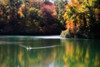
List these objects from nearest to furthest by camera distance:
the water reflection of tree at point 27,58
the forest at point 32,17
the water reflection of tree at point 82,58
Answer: the water reflection of tree at point 27,58, the water reflection of tree at point 82,58, the forest at point 32,17

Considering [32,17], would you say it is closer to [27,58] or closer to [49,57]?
[49,57]

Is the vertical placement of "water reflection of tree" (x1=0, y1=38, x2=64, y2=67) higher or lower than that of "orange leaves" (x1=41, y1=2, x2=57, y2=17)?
lower

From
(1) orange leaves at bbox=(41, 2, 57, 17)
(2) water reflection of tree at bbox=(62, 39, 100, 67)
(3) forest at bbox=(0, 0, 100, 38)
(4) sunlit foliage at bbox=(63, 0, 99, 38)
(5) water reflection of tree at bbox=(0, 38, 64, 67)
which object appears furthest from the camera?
(1) orange leaves at bbox=(41, 2, 57, 17)

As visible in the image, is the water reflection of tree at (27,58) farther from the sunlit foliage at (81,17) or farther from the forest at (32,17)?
the forest at (32,17)

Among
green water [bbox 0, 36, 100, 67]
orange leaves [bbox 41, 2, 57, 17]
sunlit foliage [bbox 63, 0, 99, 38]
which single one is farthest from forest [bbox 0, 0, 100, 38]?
green water [bbox 0, 36, 100, 67]

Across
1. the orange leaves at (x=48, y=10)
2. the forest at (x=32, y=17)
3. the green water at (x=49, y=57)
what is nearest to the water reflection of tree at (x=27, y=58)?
the green water at (x=49, y=57)

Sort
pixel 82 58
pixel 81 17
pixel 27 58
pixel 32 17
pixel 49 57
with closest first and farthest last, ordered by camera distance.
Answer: pixel 27 58 < pixel 82 58 < pixel 49 57 < pixel 81 17 < pixel 32 17

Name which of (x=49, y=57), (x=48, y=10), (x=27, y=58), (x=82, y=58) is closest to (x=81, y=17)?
(x=48, y=10)

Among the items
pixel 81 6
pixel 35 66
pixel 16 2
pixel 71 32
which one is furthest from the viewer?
pixel 16 2

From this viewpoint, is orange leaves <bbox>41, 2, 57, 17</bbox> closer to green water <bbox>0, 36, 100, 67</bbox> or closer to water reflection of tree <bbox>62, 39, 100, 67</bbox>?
green water <bbox>0, 36, 100, 67</bbox>

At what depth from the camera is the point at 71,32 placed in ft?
91.7

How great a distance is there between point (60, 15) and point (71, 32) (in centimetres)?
1069

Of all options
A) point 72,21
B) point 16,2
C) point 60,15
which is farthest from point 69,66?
point 16,2

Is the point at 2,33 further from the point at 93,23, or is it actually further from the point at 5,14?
the point at 93,23
